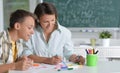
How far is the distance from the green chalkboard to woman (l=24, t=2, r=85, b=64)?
1.63 metres

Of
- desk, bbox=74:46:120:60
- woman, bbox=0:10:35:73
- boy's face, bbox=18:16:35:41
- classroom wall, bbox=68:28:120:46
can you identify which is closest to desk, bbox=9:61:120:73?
woman, bbox=0:10:35:73

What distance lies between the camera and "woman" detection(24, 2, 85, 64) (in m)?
2.33

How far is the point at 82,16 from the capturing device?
4.12m

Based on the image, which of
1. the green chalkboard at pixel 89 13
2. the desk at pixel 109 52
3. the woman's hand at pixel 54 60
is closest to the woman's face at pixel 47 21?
the woman's hand at pixel 54 60

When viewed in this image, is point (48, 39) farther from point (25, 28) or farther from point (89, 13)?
point (89, 13)

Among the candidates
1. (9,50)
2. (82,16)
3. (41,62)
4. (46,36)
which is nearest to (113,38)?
(82,16)

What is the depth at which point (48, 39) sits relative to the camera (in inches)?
97.6

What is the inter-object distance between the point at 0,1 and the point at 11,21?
2.28m

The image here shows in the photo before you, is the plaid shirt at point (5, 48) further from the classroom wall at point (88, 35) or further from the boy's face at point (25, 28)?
the classroom wall at point (88, 35)

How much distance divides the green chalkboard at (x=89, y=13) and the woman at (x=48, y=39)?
5.36 ft

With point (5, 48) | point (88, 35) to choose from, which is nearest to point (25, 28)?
point (5, 48)

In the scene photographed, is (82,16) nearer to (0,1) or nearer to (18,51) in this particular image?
(0,1)

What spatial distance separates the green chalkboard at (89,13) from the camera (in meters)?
4.05

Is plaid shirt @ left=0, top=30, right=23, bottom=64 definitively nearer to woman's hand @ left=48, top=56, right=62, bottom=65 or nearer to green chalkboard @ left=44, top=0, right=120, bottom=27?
woman's hand @ left=48, top=56, right=62, bottom=65
